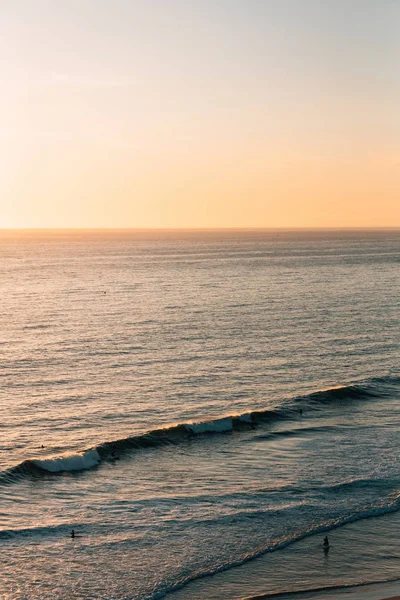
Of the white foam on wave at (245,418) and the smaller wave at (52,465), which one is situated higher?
the white foam on wave at (245,418)

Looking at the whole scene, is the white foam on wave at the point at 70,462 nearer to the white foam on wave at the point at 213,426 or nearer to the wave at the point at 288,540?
the white foam on wave at the point at 213,426

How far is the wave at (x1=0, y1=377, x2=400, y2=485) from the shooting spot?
149ft

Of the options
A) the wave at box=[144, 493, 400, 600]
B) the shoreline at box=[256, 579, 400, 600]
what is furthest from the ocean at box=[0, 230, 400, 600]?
the shoreline at box=[256, 579, 400, 600]

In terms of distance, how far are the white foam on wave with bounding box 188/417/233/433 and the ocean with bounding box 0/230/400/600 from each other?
0.11 m

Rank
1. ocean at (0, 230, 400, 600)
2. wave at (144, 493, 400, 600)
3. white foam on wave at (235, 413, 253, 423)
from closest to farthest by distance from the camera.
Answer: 1. wave at (144, 493, 400, 600)
2. ocean at (0, 230, 400, 600)
3. white foam on wave at (235, 413, 253, 423)

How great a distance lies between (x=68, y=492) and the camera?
139 ft

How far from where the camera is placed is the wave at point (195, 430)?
45531 mm

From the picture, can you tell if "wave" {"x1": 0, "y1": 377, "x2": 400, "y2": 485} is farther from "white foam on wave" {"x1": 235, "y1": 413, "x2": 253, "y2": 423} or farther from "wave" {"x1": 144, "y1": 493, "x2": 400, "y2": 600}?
"wave" {"x1": 144, "y1": 493, "x2": 400, "y2": 600}

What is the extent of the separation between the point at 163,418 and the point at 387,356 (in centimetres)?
3273

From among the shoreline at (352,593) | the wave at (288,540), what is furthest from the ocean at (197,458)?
the shoreline at (352,593)

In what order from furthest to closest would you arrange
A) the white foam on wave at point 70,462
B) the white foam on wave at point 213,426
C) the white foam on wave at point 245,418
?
the white foam on wave at point 245,418
the white foam on wave at point 213,426
the white foam on wave at point 70,462

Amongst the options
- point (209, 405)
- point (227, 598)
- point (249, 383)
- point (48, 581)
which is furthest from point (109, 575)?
point (249, 383)

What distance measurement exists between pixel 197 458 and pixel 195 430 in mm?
4838

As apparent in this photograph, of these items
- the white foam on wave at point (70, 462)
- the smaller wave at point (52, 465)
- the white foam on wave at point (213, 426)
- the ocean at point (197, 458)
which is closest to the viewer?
the ocean at point (197, 458)
